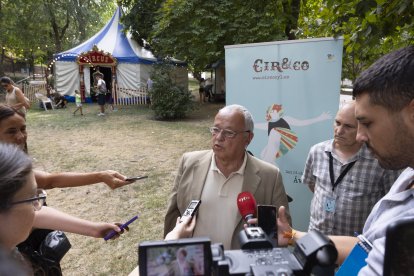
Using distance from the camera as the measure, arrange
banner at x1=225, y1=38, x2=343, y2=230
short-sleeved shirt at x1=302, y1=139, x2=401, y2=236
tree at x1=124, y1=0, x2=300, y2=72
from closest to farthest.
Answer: short-sleeved shirt at x1=302, y1=139, x2=401, y2=236 < banner at x1=225, y1=38, x2=343, y2=230 < tree at x1=124, y1=0, x2=300, y2=72

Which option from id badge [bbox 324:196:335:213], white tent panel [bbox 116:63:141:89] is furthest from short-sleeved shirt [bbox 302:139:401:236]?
white tent panel [bbox 116:63:141:89]

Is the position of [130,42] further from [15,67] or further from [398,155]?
[15,67]

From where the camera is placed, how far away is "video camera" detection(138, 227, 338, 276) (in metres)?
0.88

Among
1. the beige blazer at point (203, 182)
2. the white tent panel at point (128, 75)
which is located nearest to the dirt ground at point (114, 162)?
the beige blazer at point (203, 182)

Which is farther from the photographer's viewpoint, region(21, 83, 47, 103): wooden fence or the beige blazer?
region(21, 83, 47, 103): wooden fence

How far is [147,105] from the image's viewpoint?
17891 millimetres

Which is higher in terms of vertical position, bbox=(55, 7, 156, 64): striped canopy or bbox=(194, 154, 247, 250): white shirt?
bbox=(55, 7, 156, 64): striped canopy

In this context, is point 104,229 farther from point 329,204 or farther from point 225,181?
point 329,204

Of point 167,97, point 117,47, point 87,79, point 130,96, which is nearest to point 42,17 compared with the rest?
point 87,79

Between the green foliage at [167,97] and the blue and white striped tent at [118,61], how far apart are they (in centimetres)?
403

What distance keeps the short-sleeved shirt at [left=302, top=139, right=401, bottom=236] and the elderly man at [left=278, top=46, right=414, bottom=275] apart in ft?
3.94

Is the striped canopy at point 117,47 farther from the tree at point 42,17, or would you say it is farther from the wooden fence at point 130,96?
the tree at point 42,17

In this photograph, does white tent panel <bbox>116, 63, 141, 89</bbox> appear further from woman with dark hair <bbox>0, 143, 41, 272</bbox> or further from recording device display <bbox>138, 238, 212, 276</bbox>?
recording device display <bbox>138, 238, 212, 276</bbox>

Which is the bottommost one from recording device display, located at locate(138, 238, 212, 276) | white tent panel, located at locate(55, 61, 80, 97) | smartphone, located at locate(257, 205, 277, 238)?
smartphone, located at locate(257, 205, 277, 238)
